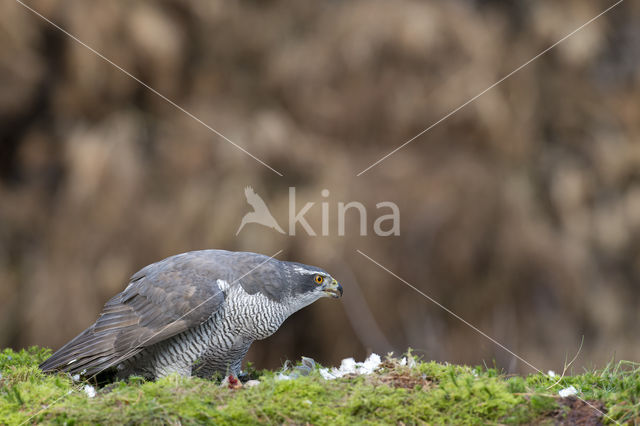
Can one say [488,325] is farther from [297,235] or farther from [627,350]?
[297,235]

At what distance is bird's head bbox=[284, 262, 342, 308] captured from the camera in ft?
13.8

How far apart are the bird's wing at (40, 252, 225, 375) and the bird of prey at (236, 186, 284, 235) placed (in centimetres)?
412

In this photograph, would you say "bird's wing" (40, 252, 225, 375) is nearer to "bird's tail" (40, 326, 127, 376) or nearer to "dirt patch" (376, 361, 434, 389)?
"bird's tail" (40, 326, 127, 376)

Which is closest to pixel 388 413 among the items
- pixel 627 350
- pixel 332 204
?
pixel 332 204

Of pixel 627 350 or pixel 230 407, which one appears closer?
pixel 230 407

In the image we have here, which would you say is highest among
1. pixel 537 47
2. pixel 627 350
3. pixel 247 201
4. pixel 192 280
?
pixel 537 47

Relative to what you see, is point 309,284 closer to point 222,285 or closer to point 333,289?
point 333,289

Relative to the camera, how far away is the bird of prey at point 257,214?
8.23m

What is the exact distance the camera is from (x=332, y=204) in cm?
845

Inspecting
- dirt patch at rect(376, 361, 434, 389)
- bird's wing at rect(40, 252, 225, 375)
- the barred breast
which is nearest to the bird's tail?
bird's wing at rect(40, 252, 225, 375)

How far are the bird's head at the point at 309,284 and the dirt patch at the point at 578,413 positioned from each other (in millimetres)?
1674

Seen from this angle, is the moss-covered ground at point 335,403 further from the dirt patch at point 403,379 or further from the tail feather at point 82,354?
the tail feather at point 82,354

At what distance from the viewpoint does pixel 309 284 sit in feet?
13.9

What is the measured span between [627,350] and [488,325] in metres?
2.05
